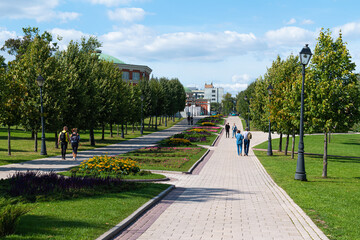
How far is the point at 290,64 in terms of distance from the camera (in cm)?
3091

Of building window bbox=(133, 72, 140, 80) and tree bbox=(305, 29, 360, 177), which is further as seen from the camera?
building window bbox=(133, 72, 140, 80)

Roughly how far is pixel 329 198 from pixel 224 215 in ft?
14.3

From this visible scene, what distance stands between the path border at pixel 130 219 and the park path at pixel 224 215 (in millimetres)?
135

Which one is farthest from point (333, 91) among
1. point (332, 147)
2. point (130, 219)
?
point (332, 147)

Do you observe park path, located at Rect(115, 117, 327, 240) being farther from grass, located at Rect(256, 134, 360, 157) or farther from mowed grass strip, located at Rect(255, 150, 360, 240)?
grass, located at Rect(256, 134, 360, 157)

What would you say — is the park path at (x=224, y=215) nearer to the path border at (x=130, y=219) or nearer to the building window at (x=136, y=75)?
the path border at (x=130, y=219)

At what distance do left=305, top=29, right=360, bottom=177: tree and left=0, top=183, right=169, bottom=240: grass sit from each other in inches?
397

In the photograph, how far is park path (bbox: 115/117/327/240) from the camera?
7.86m

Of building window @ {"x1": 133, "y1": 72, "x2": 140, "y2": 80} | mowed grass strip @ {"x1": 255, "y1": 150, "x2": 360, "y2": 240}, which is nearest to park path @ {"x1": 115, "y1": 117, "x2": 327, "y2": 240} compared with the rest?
mowed grass strip @ {"x1": 255, "y1": 150, "x2": 360, "y2": 240}

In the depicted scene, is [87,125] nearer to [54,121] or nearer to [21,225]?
[54,121]

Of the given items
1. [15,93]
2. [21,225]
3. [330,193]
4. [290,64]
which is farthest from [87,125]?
[21,225]

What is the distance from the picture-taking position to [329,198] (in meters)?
12.0

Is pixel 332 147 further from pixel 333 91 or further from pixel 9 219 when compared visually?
pixel 9 219

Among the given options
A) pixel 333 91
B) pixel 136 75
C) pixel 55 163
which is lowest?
pixel 55 163
